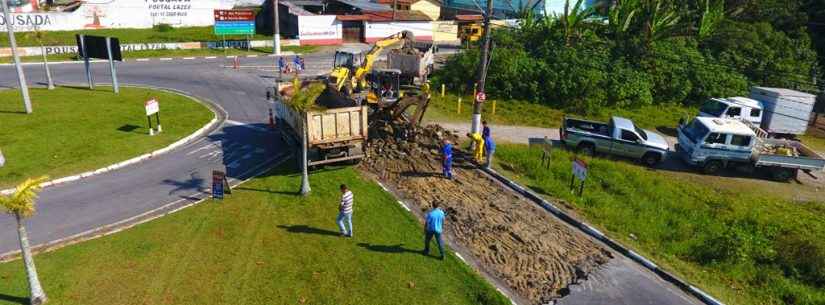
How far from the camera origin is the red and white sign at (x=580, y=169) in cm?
1670

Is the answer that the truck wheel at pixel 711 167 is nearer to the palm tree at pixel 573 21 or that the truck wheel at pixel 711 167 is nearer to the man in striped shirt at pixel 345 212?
the palm tree at pixel 573 21

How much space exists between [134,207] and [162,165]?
391 cm

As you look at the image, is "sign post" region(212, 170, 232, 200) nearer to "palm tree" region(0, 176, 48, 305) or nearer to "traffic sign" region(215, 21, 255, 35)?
"palm tree" region(0, 176, 48, 305)

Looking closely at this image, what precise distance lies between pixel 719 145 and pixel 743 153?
3.71 feet

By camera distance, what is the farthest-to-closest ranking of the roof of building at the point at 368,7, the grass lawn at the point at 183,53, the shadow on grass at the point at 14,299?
the roof of building at the point at 368,7 → the grass lawn at the point at 183,53 → the shadow on grass at the point at 14,299

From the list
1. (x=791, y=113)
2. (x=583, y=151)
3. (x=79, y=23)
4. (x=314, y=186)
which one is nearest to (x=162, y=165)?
(x=314, y=186)

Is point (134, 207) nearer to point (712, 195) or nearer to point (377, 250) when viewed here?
point (377, 250)

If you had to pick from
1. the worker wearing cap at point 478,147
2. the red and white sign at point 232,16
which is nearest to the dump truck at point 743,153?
the worker wearing cap at point 478,147

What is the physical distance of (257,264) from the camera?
1232cm

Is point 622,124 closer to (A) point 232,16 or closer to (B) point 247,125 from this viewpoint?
(B) point 247,125

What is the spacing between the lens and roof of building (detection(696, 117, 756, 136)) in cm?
2086

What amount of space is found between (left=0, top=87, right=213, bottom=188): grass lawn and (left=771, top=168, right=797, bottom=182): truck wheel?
25648mm

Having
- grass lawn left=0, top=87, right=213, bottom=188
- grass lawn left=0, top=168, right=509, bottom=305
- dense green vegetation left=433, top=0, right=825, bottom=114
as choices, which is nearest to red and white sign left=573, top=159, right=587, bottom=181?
grass lawn left=0, top=168, right=509, bottom=305

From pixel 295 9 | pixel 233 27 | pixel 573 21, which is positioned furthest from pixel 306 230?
pixel 295 9
